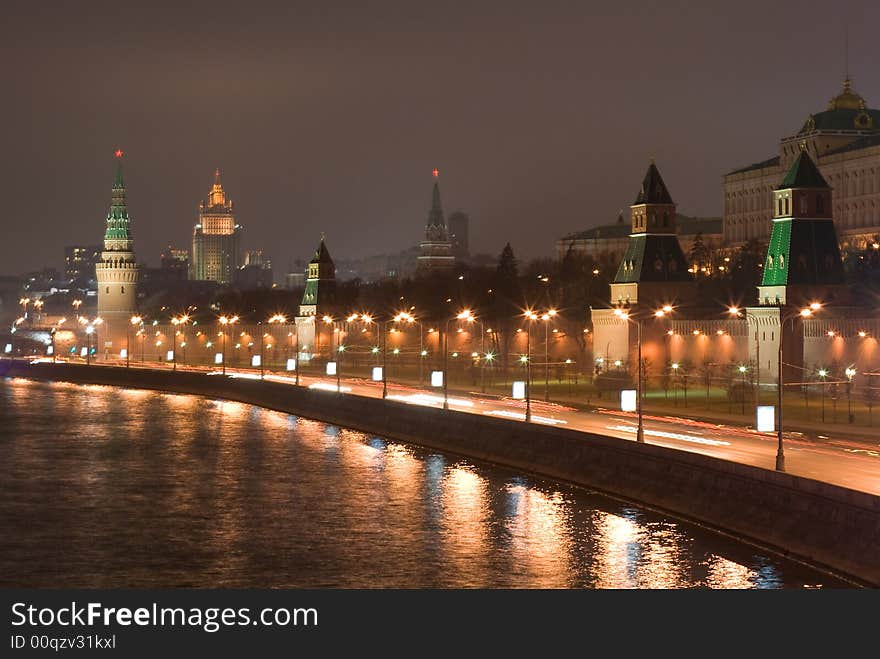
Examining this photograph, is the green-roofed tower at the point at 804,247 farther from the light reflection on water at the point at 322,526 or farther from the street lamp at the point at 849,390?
the light reflection on water at the point at 322,526

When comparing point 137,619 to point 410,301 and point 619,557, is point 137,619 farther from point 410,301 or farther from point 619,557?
point 410,301

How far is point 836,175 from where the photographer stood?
513 feet

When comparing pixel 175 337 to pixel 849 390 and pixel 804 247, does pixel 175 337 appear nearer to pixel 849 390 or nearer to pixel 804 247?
pixel 804 247

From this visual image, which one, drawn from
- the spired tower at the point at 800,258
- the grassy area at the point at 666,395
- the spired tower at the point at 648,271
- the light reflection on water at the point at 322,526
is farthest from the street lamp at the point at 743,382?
the spired tower at the point at 648,271

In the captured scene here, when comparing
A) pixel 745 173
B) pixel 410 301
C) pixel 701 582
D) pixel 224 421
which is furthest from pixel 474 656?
pixel 745 173

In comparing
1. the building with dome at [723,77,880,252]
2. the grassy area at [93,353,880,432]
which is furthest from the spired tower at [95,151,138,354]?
the grassy area at [93,353,880,432]

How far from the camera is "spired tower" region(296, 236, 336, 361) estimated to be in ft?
496

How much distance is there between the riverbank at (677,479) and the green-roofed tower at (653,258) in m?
32.4

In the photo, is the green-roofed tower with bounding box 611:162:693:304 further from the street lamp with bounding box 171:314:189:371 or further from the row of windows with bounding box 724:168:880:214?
the row of windows with bounding box 724:168:880:214

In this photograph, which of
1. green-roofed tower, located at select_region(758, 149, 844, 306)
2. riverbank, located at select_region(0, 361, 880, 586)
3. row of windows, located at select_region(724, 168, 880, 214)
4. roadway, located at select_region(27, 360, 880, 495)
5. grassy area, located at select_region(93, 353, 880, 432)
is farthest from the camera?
row of windows, located at select_region(724, 168, 880, 214)

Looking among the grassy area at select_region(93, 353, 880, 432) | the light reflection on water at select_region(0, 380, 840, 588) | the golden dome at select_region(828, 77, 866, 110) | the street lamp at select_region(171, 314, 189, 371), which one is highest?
the golden dome at select_region(828, 77, 866, 110)

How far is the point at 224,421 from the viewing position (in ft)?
279

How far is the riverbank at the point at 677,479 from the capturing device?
35094 millimetres

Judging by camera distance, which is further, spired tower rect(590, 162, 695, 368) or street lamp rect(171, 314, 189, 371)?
street lamp rect(171, 314, 189, 371)
